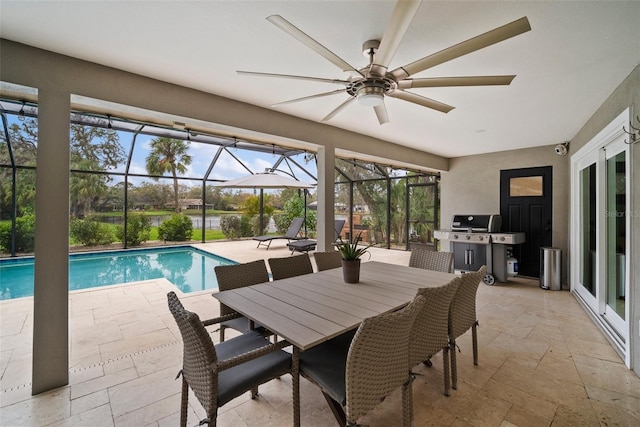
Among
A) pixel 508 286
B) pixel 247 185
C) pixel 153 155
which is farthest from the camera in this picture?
pixel 153 155

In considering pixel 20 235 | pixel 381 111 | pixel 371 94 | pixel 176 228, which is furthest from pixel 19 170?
pixel 371 94

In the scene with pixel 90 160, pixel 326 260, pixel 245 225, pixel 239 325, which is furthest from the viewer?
pixel 245 225

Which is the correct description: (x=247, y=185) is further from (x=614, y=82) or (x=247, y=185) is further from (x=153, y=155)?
(x=614, y=82)

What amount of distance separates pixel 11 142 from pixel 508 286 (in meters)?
11.0

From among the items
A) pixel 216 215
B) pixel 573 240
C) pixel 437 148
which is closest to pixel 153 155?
pixel 216 215

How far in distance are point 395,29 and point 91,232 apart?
10010 millimetres

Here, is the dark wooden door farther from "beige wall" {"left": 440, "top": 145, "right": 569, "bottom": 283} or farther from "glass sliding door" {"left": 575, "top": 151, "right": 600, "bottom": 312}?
"glass sliding door" {"left": 575, "top": 151, "right": 600, "bottom": 312}

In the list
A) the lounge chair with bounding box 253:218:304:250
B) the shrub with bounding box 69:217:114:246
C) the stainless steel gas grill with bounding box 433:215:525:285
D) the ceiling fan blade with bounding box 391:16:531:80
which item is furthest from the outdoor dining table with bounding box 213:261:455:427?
the shrub with bounding box 69:217:114:246

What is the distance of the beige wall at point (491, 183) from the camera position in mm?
5277

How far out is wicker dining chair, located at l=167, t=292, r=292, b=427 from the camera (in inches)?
54.7

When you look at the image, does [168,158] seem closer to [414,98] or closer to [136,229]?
[136,229]

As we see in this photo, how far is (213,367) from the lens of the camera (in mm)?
1387

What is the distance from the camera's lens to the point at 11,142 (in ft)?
21.1

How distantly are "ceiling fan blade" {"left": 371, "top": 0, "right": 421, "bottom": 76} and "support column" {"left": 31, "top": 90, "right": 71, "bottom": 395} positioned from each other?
8.03 feet
